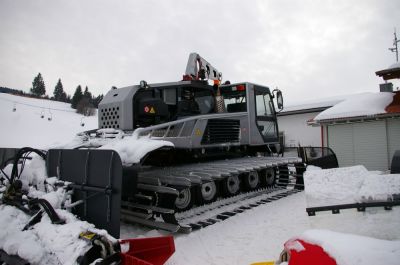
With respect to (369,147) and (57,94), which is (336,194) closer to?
(369,147)

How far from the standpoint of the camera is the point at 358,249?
148 cm

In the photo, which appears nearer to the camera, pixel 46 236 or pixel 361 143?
pixel 46 236

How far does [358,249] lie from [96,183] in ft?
9.51

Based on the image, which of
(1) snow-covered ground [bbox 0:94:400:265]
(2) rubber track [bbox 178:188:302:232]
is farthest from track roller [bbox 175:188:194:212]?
(1) snow-covered ground [bbox 0:94:400:265]

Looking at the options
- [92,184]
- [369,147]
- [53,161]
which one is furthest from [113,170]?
[369,147]

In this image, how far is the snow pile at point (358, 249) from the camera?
1.39 metres

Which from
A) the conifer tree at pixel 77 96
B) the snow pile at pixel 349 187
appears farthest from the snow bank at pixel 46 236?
the conifer tree at pixel 77 96

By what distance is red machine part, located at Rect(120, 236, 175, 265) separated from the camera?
302 centimetres

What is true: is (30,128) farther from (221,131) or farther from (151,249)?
(151,249)

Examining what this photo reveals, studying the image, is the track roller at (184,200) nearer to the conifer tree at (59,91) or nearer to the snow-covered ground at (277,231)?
the snow-covered ground at (277,231)

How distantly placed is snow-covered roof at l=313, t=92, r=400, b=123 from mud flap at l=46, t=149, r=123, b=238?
13.5m

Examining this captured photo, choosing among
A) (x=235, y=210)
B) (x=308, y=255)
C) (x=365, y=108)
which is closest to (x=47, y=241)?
(x=308, y=255)

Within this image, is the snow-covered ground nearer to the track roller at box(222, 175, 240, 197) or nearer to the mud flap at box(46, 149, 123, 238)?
the mud flap at box(46, 149, 123, 238)

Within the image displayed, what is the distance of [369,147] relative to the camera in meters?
14.5
